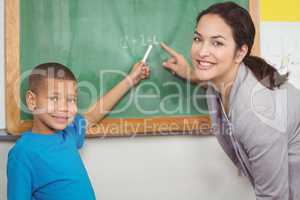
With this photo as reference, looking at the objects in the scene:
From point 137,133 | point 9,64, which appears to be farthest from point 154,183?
point 9,64

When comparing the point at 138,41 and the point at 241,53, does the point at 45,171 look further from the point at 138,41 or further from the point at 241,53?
the point at 241,53

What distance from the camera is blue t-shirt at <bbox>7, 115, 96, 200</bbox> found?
1.04 meters

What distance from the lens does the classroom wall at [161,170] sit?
1354mm

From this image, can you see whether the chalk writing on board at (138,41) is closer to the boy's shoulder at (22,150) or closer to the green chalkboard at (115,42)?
the green chalkboard at (115,42)

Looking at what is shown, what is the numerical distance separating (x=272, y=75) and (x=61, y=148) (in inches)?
27.5

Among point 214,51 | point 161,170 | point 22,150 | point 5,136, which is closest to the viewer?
point 22,150

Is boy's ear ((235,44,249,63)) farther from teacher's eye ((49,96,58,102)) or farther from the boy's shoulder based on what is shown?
the boy's shoulder

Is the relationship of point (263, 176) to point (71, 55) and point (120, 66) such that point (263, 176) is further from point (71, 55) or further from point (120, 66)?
point (71, 55)

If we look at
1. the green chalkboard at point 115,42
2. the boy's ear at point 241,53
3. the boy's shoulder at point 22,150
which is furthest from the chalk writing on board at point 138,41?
the boy's shoulder at point 22,150

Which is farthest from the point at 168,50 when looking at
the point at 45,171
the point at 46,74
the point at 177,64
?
the point at 45,171

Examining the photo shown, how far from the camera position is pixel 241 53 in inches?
46.1

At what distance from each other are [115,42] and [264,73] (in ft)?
1.67

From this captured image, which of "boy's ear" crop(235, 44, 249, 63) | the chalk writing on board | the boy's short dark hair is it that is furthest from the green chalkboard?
"boy's ear" crop(235, 44, 249, 63)

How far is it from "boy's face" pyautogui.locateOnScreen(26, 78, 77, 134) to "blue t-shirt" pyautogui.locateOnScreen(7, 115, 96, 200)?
0.05 m
